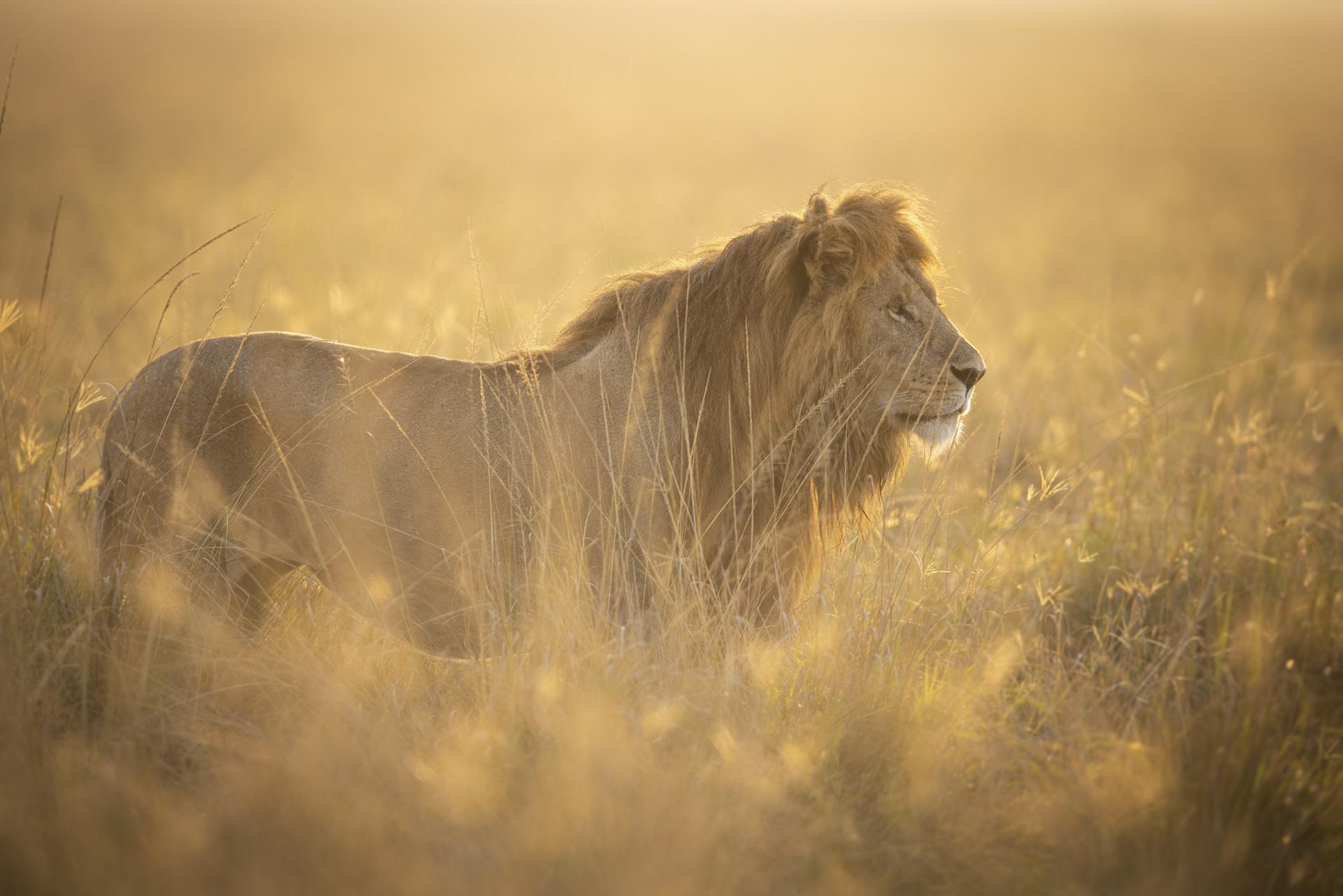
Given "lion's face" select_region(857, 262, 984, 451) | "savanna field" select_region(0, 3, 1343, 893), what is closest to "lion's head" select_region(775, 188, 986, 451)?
"lion's face" select_region(857, 262, 984, 451)

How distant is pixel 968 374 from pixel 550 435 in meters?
1.45

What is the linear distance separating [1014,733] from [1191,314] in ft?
27.4

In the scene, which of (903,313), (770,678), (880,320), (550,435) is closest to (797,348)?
(880,320)

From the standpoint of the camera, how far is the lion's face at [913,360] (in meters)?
3.20

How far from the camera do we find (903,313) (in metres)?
3.28

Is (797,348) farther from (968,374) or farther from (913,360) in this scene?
(968,374)

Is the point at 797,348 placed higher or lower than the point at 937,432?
higher

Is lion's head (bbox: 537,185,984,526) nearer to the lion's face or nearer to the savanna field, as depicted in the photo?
the lion's face

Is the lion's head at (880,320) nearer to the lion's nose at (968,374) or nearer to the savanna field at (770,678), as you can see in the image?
the lion's nose at (968,374)

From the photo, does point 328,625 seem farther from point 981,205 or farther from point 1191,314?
point 981,205

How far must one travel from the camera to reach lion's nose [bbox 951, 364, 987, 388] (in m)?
3.21

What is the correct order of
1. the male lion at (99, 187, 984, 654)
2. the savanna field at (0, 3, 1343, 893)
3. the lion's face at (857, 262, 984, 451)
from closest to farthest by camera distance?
the savanna field at (0, 3, 1343, 893)
the male lion at (99, 187, 984, 654)
the lion's face at (857, 262, 984, 451)

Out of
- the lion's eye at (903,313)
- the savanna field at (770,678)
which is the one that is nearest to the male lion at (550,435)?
the lion's eye at (903,313)

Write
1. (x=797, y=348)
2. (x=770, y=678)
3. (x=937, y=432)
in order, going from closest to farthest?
(x=770, y=678)
(x=797, y=348)
(x=937, y=432)
